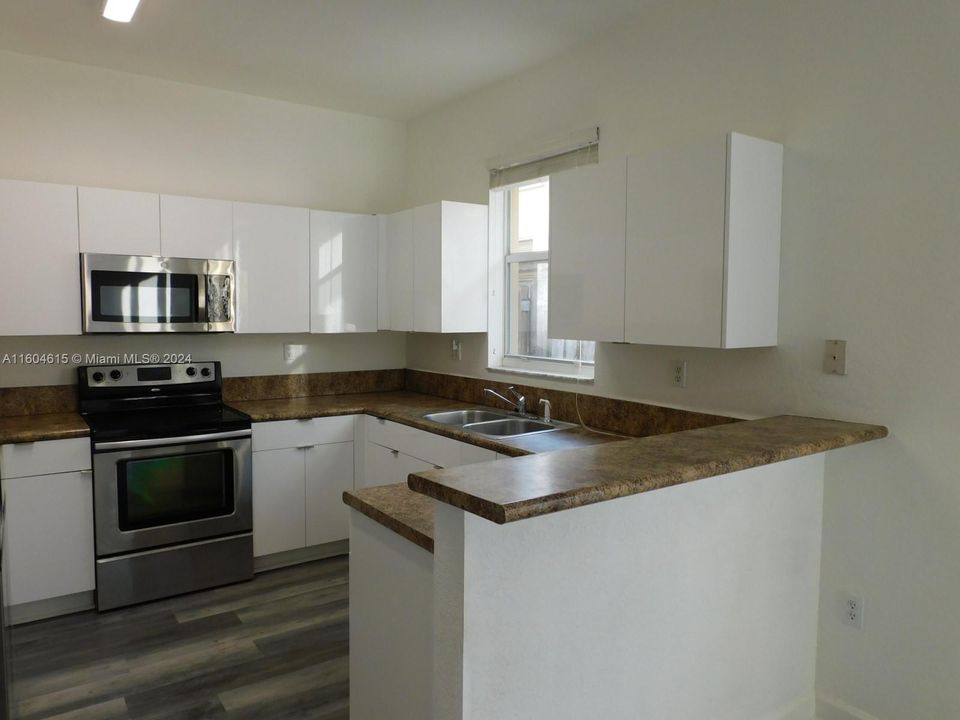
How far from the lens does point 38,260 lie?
10.8 feet

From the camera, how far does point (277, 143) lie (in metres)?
4.27

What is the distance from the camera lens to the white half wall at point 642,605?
151 centimetres

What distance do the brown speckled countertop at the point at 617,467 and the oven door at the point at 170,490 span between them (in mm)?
2255

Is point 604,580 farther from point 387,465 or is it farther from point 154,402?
point 154,402

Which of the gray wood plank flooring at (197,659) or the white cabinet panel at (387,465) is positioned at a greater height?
the white cabinet panel at (387,465)

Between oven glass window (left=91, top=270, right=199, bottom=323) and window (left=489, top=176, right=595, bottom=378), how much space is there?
1.64 m

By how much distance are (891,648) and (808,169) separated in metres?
1.59

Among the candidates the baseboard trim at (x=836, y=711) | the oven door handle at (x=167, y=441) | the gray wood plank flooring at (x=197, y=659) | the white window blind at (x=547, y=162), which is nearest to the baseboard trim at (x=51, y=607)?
the gray wood plank flooring at (x=197, y=659)

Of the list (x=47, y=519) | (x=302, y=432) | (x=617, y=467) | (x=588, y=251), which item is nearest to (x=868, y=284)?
(x=588, y=251)

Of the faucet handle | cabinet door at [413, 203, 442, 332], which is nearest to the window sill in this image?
the faucet handle

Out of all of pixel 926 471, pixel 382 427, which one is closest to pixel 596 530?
pixel 926 471

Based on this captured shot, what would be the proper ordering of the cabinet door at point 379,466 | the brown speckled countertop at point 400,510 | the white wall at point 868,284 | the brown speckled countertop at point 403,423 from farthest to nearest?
1. the cabinet door at point 379,466
2. the white wall at point 868,284
3. the brown speckled countertop at point 403,423
4. the brown speckled countertop at point 400,510

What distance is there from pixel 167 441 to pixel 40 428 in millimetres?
541

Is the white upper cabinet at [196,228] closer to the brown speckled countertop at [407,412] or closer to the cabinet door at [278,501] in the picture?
the brown speckled countertop at [407,412]
